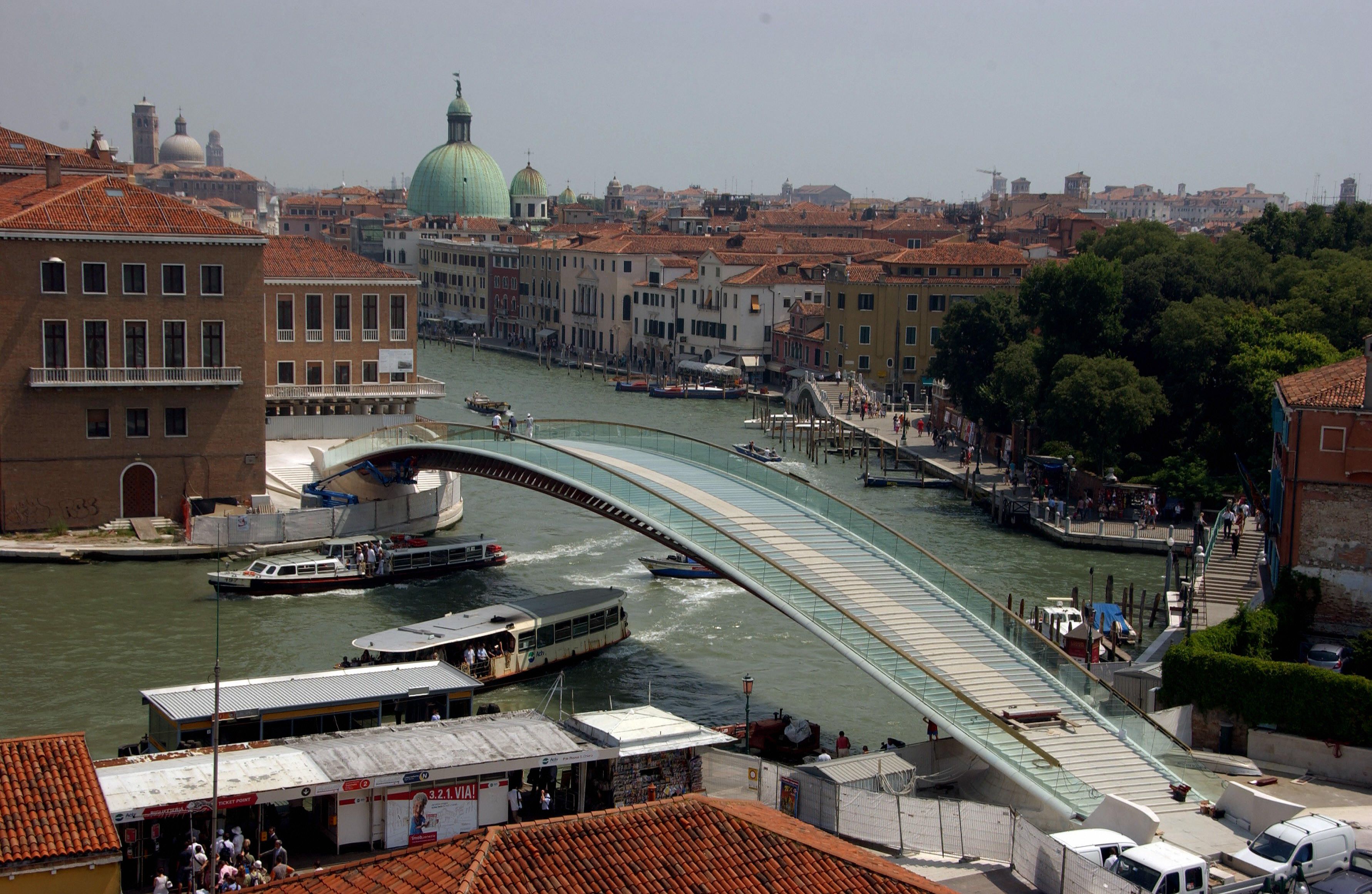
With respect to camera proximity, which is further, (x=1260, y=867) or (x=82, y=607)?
(x=82, y=607)

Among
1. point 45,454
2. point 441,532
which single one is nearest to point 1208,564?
point 441,532

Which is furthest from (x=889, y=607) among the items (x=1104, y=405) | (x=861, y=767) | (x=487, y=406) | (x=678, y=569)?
(x=487, y=406)

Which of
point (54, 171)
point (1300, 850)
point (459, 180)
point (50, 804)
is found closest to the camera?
point (50, 804)

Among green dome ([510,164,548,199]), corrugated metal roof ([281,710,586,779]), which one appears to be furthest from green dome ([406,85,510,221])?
corrugated metal roof ([281,710,586,779])

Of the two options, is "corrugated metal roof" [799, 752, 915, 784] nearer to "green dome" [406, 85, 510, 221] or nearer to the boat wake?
the boat wake

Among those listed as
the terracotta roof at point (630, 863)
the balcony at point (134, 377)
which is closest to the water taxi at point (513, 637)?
the balcony at point (134, 377)

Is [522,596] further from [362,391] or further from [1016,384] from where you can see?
[1016,384]

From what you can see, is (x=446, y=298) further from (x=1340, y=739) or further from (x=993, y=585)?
(x=1340, y=739)
